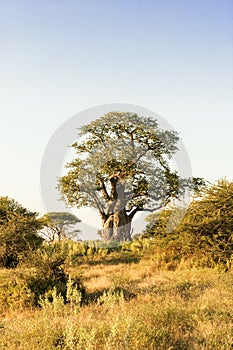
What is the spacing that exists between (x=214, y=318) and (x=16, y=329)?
3.37 meters

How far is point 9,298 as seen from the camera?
986 centimetres

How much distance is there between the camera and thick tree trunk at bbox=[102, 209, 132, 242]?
27794 millimetres

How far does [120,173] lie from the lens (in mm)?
27734

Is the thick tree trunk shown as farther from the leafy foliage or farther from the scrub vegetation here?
the leafy foliage

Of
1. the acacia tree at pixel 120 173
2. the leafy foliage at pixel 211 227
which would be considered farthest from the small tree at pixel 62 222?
the leafy foliage at pixel 211 227

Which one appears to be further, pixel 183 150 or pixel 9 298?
pixel 183 150

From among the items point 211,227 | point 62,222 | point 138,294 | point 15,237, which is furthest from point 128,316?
point 62,222

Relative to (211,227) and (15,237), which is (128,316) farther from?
(15,237)

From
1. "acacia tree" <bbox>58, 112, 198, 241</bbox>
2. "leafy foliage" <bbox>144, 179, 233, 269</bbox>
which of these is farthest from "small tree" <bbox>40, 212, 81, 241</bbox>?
"leafy foliage" <bbox>144, 179, 233, 269</bbox>

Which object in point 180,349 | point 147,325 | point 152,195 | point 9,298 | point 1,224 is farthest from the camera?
point 152,195

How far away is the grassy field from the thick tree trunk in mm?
14319

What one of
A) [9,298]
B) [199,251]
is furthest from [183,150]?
[9,298]

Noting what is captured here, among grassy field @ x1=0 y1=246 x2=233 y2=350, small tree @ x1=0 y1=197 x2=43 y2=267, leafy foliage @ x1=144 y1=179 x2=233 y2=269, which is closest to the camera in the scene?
grassy field @ x1=0 y1=246 x2=233 y2=350

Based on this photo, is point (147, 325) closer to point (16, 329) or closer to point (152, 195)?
point (16, 329)
